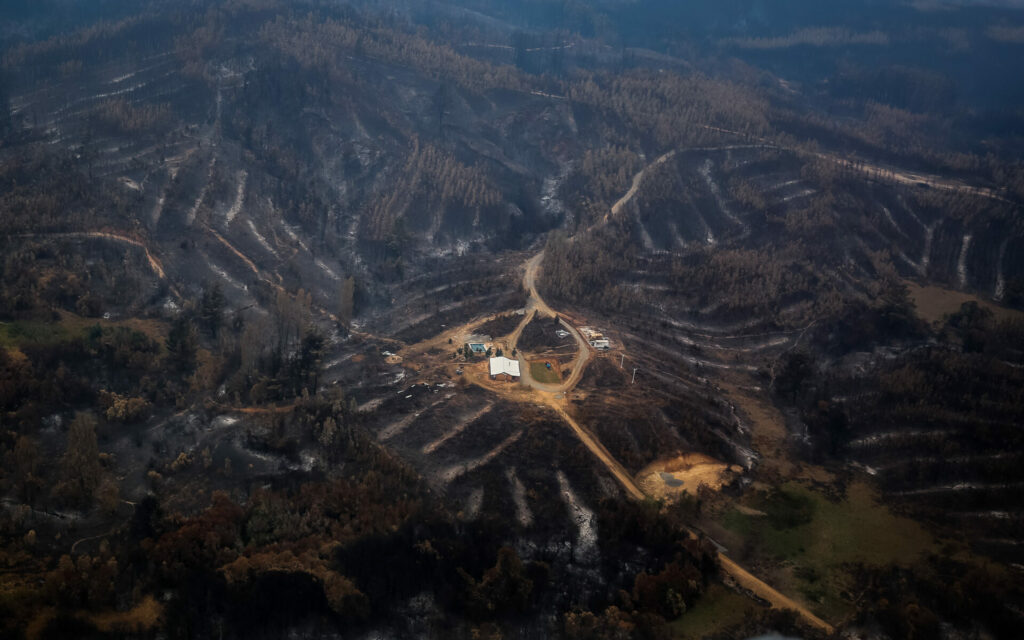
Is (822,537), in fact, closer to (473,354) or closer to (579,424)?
(579,424)

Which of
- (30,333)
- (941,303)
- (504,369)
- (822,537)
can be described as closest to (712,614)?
(822,537)

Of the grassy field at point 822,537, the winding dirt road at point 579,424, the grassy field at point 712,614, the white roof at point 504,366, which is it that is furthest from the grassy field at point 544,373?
the grassy field at point 712,614

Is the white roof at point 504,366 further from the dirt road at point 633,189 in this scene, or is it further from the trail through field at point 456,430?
the dirt road at point 633,189

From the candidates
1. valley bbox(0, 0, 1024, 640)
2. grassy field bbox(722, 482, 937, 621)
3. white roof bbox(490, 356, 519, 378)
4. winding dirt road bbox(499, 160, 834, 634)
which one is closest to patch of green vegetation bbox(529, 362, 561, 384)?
winding dirt road bbox(499, 160, 834, 634)

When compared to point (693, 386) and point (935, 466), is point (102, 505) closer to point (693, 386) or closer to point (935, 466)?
point (693, 386)

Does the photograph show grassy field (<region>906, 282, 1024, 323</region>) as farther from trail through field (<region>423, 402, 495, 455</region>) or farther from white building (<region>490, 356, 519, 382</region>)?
trail through field (<region>423, 402, 495, 455</region>)

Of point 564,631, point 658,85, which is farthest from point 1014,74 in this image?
point 564,631
